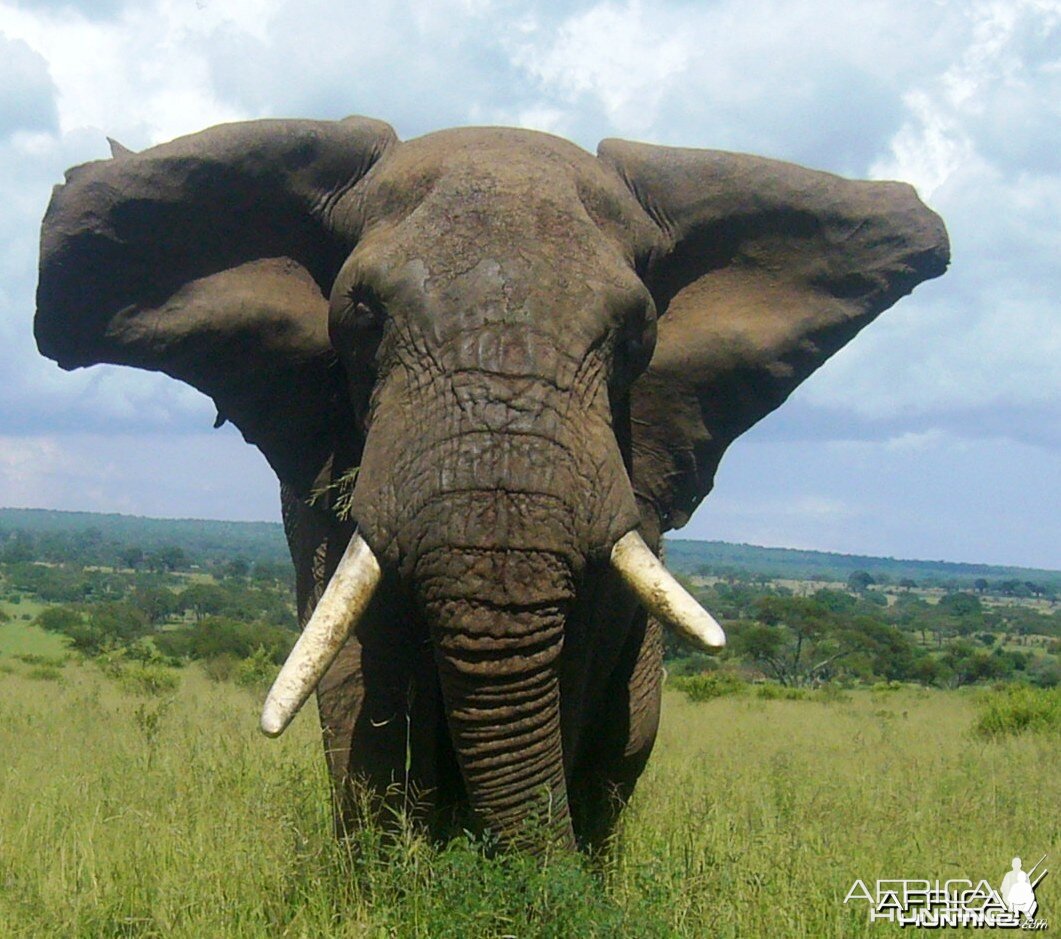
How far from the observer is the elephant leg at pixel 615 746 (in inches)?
231

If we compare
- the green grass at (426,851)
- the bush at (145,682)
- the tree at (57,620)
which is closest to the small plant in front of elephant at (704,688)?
the bush at (145,682)

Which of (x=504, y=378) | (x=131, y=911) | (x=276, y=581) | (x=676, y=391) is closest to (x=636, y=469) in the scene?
(x=676, y=391)

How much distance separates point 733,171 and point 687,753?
7.44m

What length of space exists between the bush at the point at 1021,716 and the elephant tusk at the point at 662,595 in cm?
1229

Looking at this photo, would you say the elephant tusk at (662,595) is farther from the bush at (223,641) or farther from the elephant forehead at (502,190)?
the bush at (223,641)

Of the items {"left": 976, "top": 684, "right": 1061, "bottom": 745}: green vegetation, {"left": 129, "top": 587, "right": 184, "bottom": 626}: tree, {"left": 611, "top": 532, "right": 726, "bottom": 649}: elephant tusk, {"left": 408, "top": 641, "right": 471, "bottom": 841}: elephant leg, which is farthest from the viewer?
{"left": 129, "top": 587, "right": 184, "bottom": 626}: tree

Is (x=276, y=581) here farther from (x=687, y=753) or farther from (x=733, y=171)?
(x=733, y=171)

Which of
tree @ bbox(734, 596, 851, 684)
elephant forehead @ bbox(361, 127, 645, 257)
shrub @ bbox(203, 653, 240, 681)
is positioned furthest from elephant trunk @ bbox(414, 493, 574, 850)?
tree @ bbox(734, 596, 851, 684)

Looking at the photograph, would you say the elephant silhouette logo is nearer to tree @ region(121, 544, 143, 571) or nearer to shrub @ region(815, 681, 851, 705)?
shrub @ region(815, 681, 851, 705)

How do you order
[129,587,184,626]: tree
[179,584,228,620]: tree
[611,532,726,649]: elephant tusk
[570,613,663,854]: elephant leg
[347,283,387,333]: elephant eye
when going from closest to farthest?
[611,532,726,649]: elephant tusk < [347,283,387,333]: elephant eye < [570,613,663,854]: elephant leg < [129,587,184,626]: tree < [179,584,228,620]: tree

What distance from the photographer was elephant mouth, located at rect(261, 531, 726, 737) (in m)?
3.81

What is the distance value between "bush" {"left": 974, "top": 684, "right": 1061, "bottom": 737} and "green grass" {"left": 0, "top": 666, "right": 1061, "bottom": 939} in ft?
16.5

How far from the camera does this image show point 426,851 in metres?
4.59

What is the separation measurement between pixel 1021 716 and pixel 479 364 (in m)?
13.4
